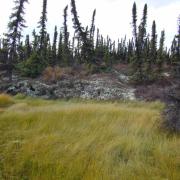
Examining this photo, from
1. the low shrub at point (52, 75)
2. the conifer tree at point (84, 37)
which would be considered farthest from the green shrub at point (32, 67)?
the conifer tree at point (84, 37)

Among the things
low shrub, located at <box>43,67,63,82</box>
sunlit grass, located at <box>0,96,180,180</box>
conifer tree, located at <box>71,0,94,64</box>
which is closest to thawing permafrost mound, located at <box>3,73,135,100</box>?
low shrub, located at <box>43,67,63,82</box>

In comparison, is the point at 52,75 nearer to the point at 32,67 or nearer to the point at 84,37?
the point at 32,67

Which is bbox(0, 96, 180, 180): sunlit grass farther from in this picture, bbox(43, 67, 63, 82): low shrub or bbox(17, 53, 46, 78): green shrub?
bbox(17, 53, 46, 78): green shrub

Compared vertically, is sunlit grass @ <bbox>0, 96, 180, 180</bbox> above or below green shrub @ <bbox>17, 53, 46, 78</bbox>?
below

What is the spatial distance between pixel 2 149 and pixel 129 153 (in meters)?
2.58

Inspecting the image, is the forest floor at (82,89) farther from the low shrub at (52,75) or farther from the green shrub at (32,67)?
the green shrub at (32,67)

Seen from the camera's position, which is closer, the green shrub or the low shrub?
the low shrub

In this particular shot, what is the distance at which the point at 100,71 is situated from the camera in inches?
1580

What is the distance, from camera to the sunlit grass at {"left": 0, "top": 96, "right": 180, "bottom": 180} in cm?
477

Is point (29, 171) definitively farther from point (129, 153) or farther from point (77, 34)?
point (77, 34)

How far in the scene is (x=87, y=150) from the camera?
5.73 meters

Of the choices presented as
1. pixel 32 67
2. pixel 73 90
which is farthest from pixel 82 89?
pixel 32 67

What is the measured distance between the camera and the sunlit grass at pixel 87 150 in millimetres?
4766

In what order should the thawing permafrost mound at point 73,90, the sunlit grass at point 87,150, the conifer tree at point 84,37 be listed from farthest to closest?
the conifer tree at point 84,37 → the thawing permafrost mound at point 73,90 → the sunlit grass at point 87,150
